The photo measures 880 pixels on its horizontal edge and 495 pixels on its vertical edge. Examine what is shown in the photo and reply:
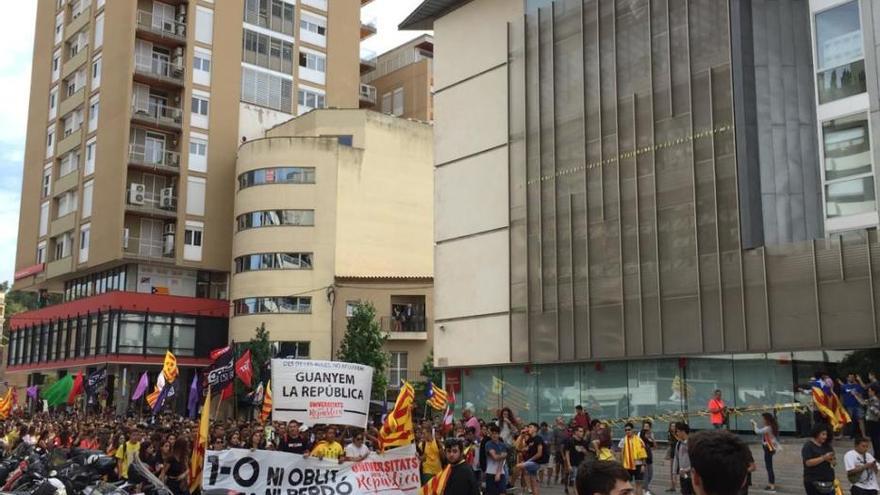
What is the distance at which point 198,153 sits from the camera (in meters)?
62.9

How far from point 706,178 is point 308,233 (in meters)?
33.7

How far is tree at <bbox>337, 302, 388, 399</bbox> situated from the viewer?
50.9m

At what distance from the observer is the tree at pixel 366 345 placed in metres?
50.9

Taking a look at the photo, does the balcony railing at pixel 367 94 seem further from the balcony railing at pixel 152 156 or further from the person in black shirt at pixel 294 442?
the person in black shirt at pixel 294 442

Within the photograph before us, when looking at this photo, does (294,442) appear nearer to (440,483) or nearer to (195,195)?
(440,483)

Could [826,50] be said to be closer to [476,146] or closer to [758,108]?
[758,108]

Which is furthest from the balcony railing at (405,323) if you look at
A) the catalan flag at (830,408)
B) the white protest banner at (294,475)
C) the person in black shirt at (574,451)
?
the white protest banner at (294,475)

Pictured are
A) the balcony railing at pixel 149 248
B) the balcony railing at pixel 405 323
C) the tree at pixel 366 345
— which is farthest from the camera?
the balcony railing at pixel 149 248

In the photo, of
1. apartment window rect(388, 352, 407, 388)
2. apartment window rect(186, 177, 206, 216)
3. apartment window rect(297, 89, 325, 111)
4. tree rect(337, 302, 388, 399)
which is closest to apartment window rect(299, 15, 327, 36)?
apartment window rect(297, 89, 325, 111)

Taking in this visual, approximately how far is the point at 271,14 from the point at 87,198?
18328mm

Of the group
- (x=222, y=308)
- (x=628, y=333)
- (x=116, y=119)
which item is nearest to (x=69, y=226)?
(x=116, y=119)

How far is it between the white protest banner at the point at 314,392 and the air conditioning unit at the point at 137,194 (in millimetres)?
45751

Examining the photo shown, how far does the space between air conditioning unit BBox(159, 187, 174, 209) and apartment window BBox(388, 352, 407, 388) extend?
18.9 meters

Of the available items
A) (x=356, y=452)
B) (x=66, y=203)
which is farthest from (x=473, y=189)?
(x=66, y=203)
